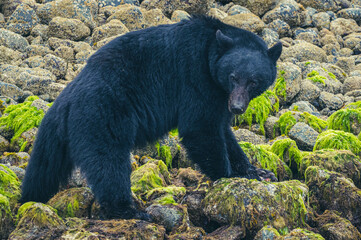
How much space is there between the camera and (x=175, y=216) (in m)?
4.50

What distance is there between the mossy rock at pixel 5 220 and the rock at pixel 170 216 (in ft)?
4.23

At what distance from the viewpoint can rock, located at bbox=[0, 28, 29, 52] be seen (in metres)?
10.1

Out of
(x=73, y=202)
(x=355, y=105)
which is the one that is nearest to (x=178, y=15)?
(x=355, y=105)

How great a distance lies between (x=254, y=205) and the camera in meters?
4.51

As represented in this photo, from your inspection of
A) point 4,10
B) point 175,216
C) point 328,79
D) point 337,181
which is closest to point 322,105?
point 328,79

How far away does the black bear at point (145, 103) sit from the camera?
4.46 meters

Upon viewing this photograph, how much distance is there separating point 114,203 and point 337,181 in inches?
95.0

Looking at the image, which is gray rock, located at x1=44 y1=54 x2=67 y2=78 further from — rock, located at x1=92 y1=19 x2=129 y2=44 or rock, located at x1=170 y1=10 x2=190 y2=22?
rock, located at x1=170 y1=10 x2=190 y2=22

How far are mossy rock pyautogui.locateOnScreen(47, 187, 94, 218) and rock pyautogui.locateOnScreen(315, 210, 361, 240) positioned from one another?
231cm

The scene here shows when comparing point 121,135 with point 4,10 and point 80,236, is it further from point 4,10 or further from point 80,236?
point 4,10

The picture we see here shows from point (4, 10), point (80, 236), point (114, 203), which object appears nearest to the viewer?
point (80, 236)

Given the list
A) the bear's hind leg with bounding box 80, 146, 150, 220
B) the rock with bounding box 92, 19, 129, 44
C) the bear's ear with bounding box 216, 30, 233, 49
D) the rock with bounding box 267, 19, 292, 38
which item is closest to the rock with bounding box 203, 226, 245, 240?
the bear's hind leg with bounding box 80, 146, 150, 220

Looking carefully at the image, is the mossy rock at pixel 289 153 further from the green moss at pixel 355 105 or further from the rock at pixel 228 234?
the green moss at pixel 355 105

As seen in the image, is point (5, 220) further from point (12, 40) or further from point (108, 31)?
point (108, 31)
